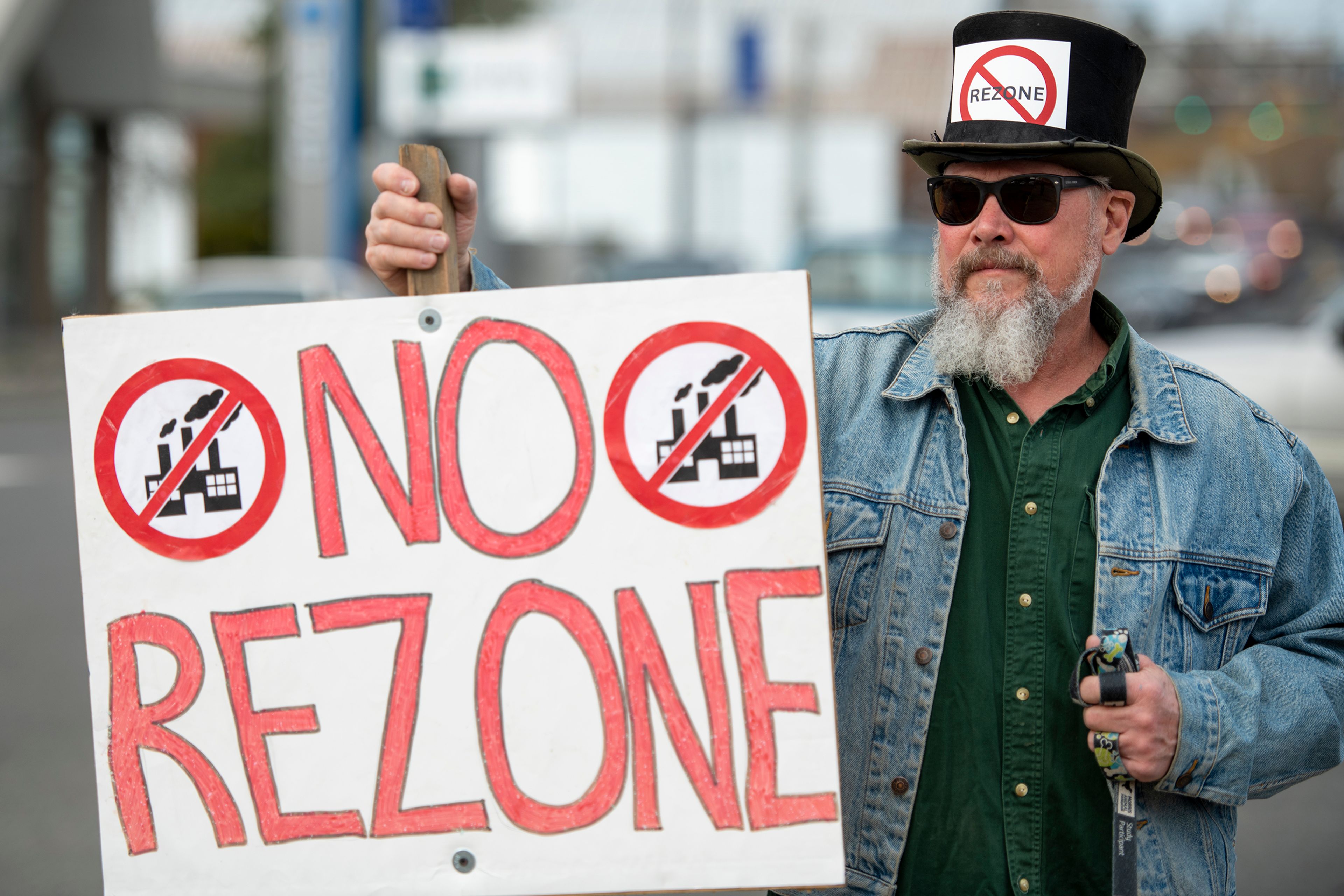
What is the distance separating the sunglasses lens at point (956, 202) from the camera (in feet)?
6.95

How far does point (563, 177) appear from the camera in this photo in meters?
22.2

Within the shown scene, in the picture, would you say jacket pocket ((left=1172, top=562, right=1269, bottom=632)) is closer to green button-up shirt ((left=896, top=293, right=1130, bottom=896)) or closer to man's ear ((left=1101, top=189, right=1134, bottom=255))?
green button-up shirt ((left=896, top=293, right=1130, bottom=896))

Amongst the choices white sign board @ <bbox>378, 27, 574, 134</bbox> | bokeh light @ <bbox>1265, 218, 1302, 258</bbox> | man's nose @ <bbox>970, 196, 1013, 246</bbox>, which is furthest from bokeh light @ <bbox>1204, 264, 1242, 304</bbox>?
man's nose @ <bbox>970, 196, 1013, 246</bbox>

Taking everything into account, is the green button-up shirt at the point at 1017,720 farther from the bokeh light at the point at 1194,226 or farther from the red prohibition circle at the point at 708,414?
the bokeh light at the point at 1194,226

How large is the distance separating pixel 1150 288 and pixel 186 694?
817 inches

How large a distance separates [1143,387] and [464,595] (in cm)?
106

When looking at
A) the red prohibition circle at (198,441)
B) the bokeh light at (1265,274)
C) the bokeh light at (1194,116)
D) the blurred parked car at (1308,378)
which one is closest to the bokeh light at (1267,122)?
the bokeh light at (1194,116)

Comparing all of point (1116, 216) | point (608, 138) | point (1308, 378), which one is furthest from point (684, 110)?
point (1116, 216)

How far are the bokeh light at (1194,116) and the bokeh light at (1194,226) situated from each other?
9916 mm

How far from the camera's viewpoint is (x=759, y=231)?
35438mm

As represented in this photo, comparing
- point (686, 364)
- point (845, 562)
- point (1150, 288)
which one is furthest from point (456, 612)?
point (1150, 288)

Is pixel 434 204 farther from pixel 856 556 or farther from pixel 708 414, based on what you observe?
pixel 856 556

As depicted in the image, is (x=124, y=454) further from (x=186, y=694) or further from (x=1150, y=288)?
(x=1150, y=288)

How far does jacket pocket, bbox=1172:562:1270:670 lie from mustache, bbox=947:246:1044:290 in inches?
19.5
